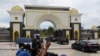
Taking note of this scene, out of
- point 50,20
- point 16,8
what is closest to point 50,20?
point 50,20

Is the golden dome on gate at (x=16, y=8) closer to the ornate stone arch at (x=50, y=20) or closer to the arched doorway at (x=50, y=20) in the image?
the arched doorway at (x=50, y=20)

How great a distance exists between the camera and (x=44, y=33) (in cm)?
9962

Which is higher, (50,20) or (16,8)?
(16,8)

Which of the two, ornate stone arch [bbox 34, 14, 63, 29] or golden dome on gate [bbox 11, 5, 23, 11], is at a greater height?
golden dome on gate [bbox 11, 5, 23, 11]

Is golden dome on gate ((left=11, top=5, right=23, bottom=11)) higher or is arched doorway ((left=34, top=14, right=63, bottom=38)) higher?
golden dome on gate ((left=11, top=5, right=23, bottom=11))

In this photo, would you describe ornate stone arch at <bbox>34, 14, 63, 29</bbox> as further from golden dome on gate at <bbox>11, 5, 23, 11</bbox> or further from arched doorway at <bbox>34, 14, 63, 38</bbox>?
golden dome on gate at <bbox>11, 5, 23, 11</bbox>

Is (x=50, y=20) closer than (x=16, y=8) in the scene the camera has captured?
No

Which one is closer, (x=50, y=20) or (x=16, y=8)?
(x=16, y=8)

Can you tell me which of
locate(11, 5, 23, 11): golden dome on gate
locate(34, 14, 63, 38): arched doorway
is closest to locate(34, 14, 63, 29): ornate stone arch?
locate(34, 14, 63, 38): arched doorway

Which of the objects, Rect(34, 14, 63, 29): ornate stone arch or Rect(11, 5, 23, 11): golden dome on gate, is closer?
Rect(11, 5, 23, 11): golden dome on gate

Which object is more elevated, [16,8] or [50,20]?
[16,8]

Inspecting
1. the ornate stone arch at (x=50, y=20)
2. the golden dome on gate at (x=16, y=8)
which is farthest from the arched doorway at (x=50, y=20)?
the golden dome on gate at (x=16, y=8)

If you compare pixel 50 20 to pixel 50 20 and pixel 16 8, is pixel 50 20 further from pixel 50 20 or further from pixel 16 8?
pixel 16 8

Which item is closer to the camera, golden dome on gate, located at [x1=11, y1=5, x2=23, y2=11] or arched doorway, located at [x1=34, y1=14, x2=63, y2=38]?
golden dome on gate, located at [x1=11, y1=5, x2=23, y2=11]
